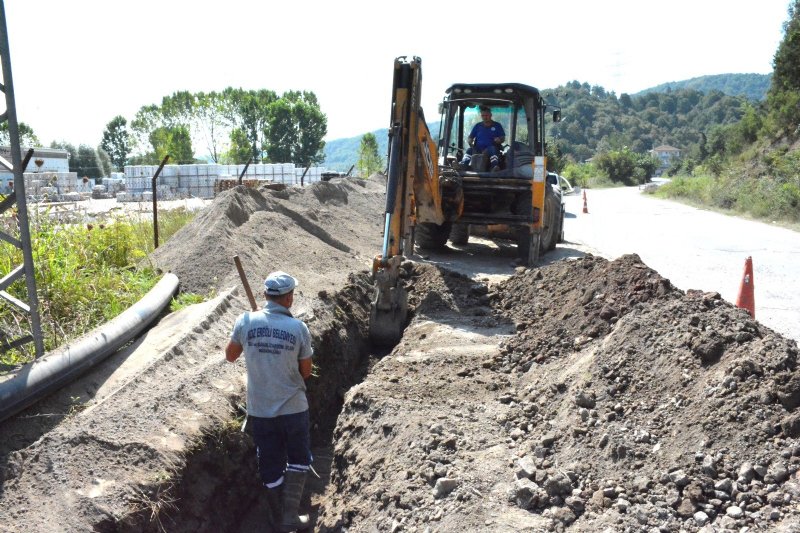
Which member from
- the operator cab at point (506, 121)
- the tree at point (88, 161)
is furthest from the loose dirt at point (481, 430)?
the tree at point (88, 161)

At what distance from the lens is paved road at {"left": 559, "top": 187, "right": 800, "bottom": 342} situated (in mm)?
9883

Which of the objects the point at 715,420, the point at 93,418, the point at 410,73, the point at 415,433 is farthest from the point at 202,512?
the point at 410,73

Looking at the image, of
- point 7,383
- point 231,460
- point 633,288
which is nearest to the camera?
point 7,383

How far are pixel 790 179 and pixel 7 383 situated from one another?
26.8 m

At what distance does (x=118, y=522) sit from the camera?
14.8 feet

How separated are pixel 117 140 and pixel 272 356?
9587 centimetres

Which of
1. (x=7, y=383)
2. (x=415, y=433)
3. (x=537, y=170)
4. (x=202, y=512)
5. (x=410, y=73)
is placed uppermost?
(x=410, y=73)

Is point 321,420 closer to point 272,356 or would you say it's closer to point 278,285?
point 272,356

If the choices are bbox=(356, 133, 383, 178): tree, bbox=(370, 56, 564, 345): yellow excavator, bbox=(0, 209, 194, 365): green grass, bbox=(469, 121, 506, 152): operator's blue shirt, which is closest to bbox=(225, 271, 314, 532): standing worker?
bbox=(0, 209, 194, 365): green grass

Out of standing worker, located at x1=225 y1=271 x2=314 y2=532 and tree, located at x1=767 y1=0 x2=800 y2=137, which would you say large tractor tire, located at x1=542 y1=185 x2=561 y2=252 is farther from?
tree, located at x1=767 y1=0 x2=800 y2=137

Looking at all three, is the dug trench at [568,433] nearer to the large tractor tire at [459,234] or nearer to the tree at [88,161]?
the large tractor tire at [459,234]

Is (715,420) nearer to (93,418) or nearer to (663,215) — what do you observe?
(93,418)

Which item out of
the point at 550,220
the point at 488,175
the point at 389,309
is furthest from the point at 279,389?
the point at 550,220

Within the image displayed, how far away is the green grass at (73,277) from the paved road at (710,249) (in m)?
7.13
